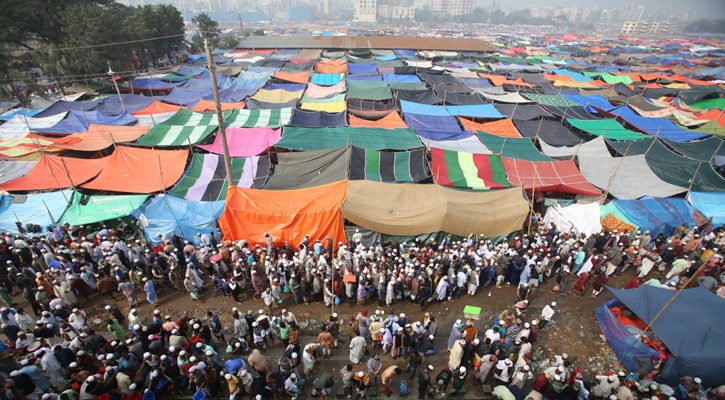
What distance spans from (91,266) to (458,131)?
665 inches

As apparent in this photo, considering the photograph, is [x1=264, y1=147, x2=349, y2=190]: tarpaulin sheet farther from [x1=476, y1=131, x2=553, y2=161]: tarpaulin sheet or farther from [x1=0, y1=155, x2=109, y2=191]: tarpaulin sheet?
[x1=476, y1=131, x2=553, y2=161]: tarpaulin sheet

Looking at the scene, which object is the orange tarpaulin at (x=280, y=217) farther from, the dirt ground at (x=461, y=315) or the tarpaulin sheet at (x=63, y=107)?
the tarpaulin sheet at (x=63, y=107)

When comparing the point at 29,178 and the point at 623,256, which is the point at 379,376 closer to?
the point at 623,256

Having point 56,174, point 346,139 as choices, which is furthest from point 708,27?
point 56,174

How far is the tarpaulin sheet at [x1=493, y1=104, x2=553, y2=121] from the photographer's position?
21.2 meters

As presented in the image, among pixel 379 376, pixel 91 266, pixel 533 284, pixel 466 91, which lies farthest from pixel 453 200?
pixel 466 91

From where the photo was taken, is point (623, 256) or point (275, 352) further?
point (623, 256)

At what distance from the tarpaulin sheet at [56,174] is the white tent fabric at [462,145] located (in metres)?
14.3

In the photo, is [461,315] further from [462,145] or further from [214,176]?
[214,176]

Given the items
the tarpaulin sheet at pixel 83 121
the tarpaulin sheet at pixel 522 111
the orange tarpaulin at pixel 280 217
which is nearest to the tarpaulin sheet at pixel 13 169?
the tarpaulin sheet at pixel 83 121

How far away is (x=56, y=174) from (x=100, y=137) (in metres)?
3.95

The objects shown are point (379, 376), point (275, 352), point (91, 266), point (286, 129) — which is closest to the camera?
point (379, 376)

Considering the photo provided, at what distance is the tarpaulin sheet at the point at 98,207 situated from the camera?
414 inches

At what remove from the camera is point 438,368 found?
7.27 metres
